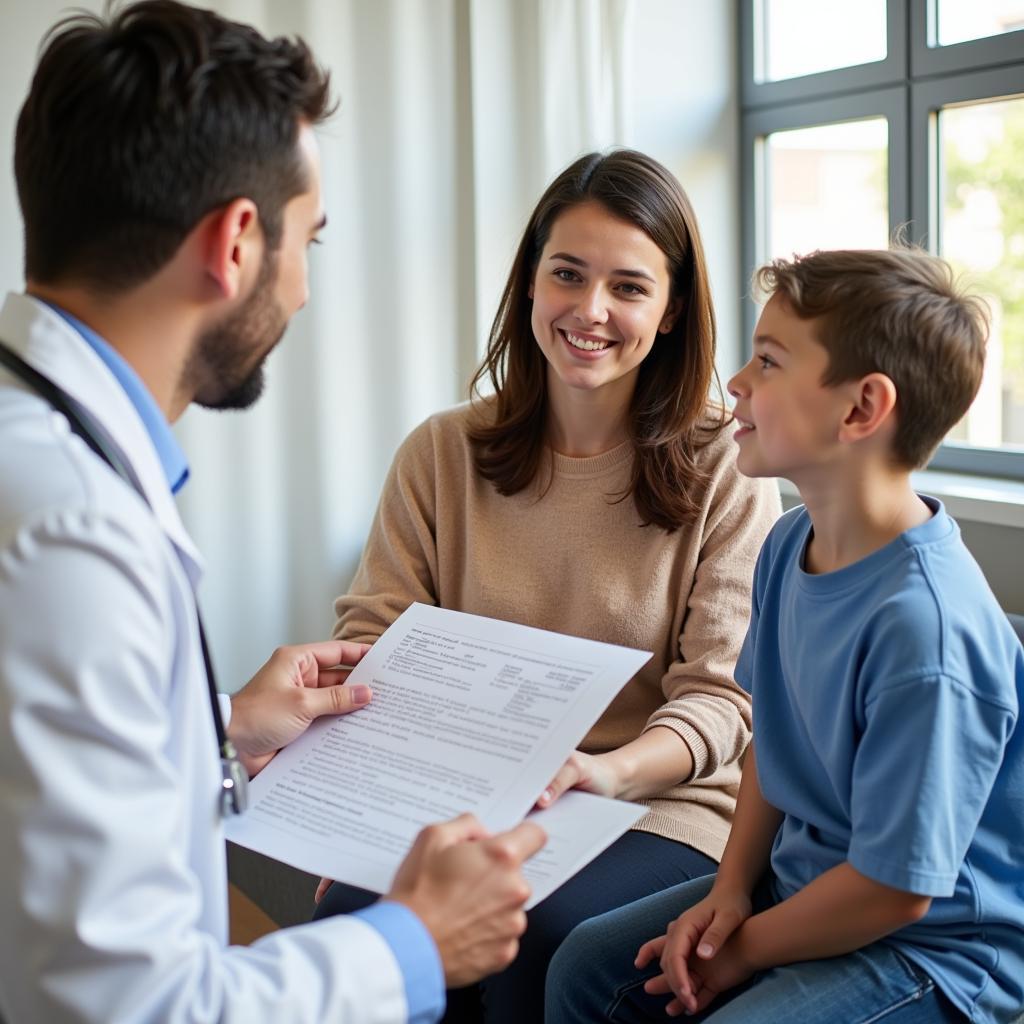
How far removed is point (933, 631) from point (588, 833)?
1.25 feet

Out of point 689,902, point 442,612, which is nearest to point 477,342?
point 442,612

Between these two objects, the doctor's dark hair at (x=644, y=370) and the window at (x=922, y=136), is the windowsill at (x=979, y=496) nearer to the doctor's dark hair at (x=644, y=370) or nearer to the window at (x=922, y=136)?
the window at (x=922, y=136)

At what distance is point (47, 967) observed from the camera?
32.6 inches

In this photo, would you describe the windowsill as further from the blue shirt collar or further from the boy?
the blue shirt collar

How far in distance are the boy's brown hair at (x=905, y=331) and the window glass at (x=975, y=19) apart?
126 centimetres

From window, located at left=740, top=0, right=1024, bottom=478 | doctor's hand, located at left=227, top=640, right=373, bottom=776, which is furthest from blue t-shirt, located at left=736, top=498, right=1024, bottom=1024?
window, located at left=740, top=0, right=1024, bottom=478

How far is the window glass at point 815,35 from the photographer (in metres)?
2.62

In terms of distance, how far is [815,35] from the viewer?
109 inches

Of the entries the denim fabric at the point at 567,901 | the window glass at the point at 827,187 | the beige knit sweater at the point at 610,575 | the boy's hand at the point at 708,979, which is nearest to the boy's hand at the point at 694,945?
the boy's hand at the point at 708,979

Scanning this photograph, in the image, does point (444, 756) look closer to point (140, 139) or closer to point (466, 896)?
point (466, 896)

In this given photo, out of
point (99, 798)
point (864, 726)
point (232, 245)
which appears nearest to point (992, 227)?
point (864, 726)

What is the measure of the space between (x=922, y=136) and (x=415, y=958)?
2081 millimetres

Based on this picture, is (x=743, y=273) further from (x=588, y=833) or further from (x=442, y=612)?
(x=588, y=833)

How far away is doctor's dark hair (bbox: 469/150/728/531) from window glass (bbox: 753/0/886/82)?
1.05m
